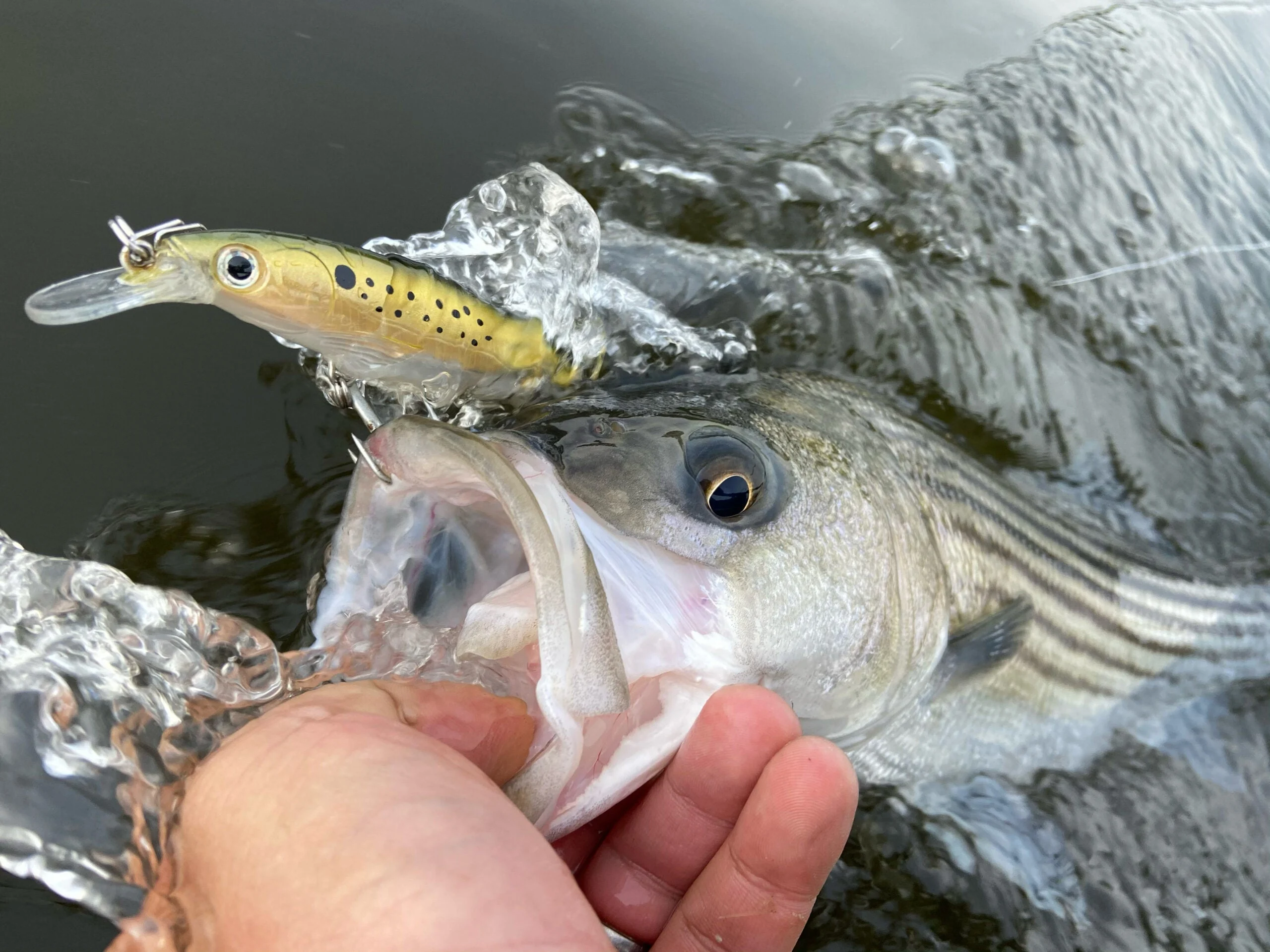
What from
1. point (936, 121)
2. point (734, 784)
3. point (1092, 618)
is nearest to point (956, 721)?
point (1092, 618)

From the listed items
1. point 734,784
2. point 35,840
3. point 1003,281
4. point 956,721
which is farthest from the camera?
point 1003,281

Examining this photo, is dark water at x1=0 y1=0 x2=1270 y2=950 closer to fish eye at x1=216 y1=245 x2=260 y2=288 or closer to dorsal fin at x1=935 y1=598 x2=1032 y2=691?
dorsal fin at x1=935 y1=598 x2=1032 y2=691

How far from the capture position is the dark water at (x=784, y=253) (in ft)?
6.19

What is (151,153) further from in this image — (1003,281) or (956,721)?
(1003,281)

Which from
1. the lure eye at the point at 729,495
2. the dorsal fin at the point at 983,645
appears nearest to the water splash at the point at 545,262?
the lure eye at the point at 729,495

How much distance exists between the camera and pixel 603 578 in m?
1.41

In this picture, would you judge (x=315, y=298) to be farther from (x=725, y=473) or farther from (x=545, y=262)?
(x=545, y=262)

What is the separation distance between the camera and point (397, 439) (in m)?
1.36

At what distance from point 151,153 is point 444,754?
Answer: 6.04ft

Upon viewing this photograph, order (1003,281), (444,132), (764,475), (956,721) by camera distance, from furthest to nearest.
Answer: (1003,281) < (444,132) < (956,721) < (764,475)

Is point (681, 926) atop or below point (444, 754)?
below

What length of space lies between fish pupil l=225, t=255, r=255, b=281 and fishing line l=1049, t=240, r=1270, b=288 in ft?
10.5

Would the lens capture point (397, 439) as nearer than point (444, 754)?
No

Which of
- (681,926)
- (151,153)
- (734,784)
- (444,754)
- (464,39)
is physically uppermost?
(464,39)
